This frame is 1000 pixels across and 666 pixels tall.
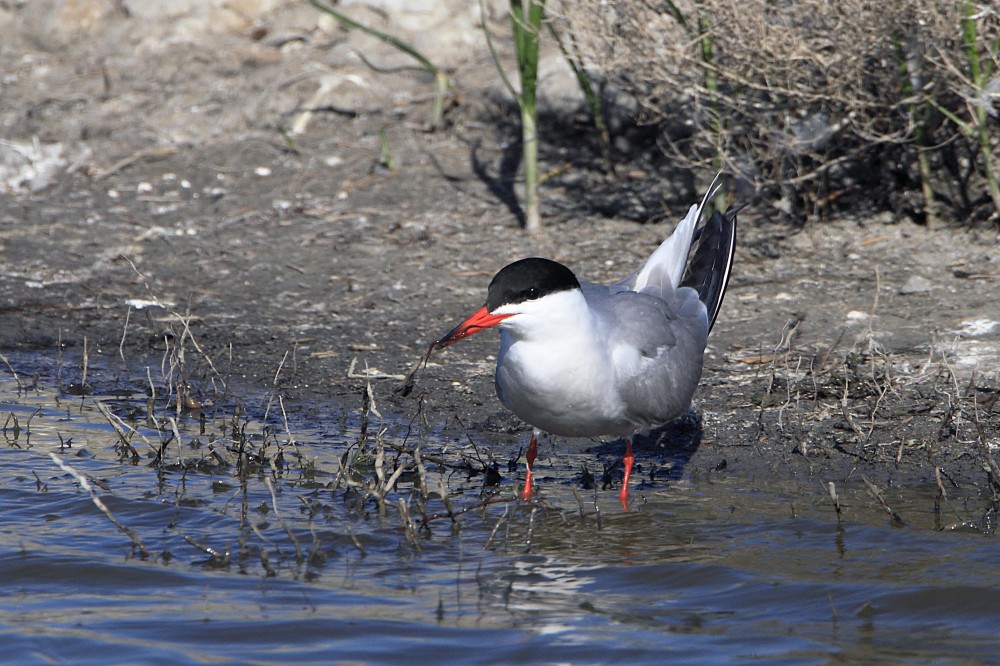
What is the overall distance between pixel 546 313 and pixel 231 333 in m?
2.73

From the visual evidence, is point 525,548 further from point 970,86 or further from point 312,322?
point 970,86

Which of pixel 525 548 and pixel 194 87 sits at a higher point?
pixel 194 87

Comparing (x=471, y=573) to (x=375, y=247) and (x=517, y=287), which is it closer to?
(x=517, y=287)

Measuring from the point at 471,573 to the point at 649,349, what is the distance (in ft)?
3.86

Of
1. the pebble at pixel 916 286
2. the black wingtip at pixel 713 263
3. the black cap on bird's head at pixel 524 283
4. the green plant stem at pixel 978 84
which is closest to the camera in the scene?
the black cap on bird's head at pixel 524 283

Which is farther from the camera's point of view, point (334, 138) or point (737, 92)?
point (334, 138)

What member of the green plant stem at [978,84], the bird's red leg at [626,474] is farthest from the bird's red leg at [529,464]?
the green plant stem at [978,84]

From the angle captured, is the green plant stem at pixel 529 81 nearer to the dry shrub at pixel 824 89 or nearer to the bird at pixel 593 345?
the dry shrub at pixel 824 89

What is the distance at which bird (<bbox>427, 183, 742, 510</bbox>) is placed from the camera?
4387 mm

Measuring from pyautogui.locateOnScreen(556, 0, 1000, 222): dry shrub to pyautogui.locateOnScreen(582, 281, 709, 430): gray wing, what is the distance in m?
1.84

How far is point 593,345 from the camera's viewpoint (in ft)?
14.9

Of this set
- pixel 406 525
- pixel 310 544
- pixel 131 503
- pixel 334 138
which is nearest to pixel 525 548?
pixel 406 525

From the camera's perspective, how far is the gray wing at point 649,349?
15.5ft

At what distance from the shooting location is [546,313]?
4387mm
